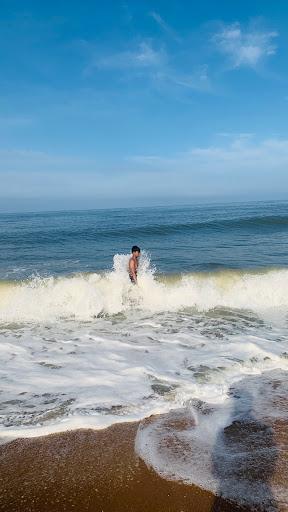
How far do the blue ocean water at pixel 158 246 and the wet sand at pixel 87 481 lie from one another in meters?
10.1

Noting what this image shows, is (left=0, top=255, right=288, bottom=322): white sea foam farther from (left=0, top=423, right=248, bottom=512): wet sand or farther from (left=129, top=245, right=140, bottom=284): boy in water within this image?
(left=0, top=423, right=248, bottom=512): wet sand

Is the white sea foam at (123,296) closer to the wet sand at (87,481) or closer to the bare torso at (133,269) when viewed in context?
the bare torso at (133,269)

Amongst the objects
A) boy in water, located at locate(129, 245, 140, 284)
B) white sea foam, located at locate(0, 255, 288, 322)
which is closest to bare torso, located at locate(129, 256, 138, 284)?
boy in water, located at locate(129, 245, 140, 284)

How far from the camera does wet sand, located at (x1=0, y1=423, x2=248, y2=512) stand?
3031 millimetres

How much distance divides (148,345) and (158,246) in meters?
12.7

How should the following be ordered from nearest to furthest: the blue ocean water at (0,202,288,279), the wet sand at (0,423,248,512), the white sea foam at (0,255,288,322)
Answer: the wet sand at (0,423,248,512)
the white sea foam at (0,255,288,322)
the blue ocean water at (0,202,288,279)

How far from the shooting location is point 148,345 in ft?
23.7

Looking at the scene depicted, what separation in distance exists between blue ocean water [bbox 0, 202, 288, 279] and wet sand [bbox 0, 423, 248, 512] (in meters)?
10.1

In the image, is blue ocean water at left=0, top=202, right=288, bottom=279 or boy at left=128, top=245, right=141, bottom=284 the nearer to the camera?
boy at left=128, top=245, right=141, bottom=284

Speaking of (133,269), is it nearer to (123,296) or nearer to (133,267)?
(133,267)

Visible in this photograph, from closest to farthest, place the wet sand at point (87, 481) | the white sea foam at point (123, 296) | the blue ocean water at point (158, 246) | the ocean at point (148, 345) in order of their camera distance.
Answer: the wet sand at point (87, 481) < the ocean at point (148, 345) < the white sea foam at point (123, 296) < the blue ocean water at point (158, 246)

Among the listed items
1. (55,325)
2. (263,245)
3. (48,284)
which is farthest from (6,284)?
(263,245)

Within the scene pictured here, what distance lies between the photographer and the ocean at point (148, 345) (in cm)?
446

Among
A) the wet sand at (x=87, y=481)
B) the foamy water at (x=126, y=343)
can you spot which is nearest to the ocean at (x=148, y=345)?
the foamy water at (x=126, y=343)
